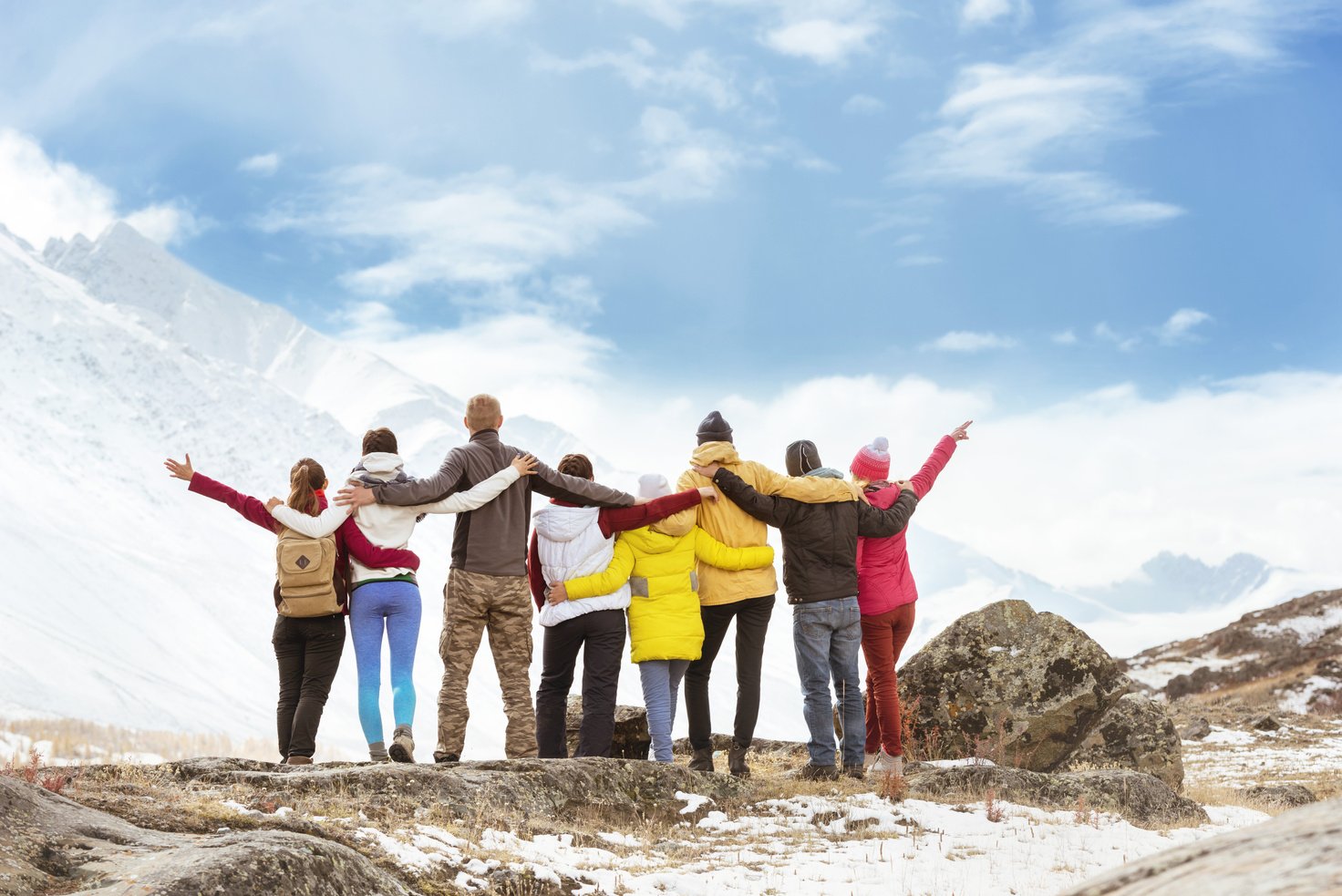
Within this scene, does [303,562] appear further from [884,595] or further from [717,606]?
[884,595]

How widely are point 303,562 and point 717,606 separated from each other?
3.54 m

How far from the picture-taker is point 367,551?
367 inches

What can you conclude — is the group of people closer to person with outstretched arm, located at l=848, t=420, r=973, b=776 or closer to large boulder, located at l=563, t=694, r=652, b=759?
person with outstretched arm, located at l=848, t=420, r=973, b=776

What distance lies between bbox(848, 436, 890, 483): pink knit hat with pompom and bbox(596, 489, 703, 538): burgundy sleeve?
6.66 feet

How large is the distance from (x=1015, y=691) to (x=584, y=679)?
19.4 feet

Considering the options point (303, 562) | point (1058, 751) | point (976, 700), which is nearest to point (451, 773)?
point (303, 562)

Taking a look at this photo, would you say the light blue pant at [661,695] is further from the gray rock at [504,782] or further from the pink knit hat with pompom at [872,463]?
the pink knit hat with pompom at [872,463]

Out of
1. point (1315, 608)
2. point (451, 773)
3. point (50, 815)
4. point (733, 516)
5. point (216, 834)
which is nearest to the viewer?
point (50, 815)

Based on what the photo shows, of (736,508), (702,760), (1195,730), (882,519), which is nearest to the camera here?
(736,508)

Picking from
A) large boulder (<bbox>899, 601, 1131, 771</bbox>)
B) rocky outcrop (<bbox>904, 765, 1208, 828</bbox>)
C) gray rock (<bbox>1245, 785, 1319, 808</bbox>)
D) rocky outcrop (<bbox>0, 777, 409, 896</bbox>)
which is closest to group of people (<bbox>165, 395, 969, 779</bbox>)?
rocky outcrop (<bbox>904, 765, 1208, 828</bbox>)

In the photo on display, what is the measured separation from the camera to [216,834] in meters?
6.39

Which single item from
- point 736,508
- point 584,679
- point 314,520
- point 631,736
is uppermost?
point 736,508

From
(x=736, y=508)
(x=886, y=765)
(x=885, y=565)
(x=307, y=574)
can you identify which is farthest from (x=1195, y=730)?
(x=307, y=574)

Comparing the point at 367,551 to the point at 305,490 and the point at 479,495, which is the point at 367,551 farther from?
the point at 479,495
